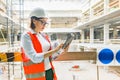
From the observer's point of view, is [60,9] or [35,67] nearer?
[35,67]

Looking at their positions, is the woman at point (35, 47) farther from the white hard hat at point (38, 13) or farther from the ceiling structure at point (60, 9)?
the ceiling structure at point (60, 9)

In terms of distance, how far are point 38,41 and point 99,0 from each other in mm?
11706

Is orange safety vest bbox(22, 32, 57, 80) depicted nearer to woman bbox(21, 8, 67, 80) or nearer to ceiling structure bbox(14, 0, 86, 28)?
woman bbox(21, 8, 67, 80)

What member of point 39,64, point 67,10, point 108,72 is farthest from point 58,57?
point 67,10

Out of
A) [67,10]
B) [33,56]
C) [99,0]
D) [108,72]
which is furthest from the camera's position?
[67,10]

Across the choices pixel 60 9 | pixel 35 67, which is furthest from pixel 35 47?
pixel 60 9

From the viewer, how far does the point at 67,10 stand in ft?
74.8

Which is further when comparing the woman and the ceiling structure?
the ceiling structure

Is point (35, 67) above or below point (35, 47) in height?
below

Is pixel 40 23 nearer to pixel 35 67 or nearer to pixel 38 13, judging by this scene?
pixel 38 13

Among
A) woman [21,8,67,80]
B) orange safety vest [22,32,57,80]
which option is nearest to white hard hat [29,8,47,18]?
woman [21,8,67,80]

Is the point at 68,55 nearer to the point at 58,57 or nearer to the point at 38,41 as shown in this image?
the point at 58,57

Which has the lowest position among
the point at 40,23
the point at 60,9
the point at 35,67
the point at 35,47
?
the point at 35,67

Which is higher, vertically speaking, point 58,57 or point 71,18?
point 71,18
